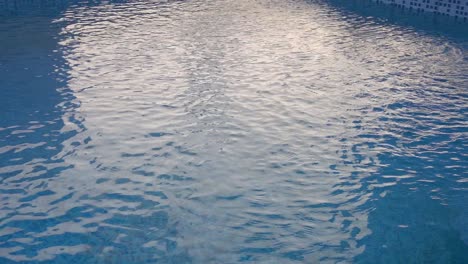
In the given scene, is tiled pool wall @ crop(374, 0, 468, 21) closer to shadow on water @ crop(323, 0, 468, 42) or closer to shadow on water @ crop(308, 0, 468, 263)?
shadow on water @ crop(323, 0, 468, 42)

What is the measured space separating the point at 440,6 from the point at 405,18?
8.64ft

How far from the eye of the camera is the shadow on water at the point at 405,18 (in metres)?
28.2

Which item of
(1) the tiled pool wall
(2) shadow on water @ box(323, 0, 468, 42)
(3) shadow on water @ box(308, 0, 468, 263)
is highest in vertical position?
(1) the tiled pool wall

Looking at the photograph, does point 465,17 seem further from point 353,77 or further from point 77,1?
point 77,1

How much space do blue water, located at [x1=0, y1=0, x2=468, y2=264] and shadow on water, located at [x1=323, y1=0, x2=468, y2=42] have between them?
895mm

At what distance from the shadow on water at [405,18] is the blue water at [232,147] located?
2.94 feet

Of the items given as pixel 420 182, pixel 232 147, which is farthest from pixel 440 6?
pixel 232 147

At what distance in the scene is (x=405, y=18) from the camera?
3209 cm

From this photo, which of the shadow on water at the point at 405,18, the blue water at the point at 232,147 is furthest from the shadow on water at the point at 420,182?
the shadow on water at the point at 405,18

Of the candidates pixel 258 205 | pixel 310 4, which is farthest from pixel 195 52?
pixel 310 4

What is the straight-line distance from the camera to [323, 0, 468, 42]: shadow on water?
28242 mm

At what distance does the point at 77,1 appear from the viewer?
3688 centimetres

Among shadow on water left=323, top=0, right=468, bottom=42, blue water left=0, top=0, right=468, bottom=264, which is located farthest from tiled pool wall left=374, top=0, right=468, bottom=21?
blue water left=0, top=0, right=468, bottom=264

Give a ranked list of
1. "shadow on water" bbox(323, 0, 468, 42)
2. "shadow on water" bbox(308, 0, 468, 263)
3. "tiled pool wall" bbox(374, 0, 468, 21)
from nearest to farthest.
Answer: "shadow on water" bbox(308, 0, 468, 263), "shadow on water" bbox(323, 0, 468, 42), "tiled pool wall" bbox(374, 0, 468, 21)
